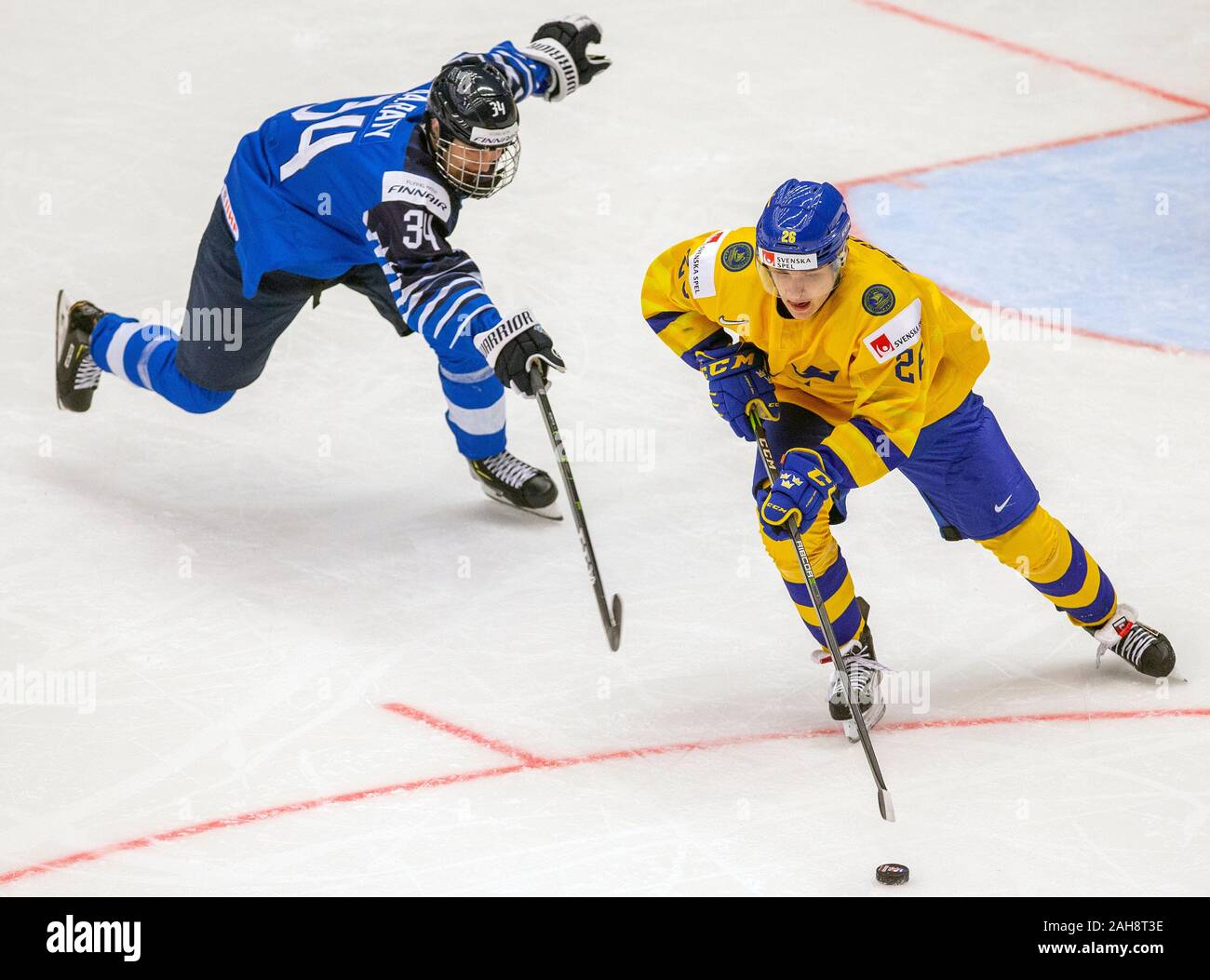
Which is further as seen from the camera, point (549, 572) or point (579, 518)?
point (549, 572)

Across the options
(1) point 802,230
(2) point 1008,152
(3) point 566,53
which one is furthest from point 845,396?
(2) point 1008,152

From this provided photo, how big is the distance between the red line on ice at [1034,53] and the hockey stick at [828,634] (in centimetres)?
463

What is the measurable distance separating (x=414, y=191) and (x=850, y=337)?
1253 millimetres

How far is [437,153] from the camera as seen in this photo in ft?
14.2

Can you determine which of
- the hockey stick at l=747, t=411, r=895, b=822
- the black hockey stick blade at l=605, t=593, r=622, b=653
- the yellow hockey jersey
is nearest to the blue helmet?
the yellow hockey jersey

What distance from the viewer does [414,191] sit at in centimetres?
426

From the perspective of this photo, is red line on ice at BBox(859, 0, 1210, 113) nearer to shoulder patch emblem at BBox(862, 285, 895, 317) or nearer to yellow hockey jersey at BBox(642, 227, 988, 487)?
yellow hockey jersey at BBox(642, 227, 988, 487)

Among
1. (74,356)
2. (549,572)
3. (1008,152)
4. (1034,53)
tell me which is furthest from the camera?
(1034,53)

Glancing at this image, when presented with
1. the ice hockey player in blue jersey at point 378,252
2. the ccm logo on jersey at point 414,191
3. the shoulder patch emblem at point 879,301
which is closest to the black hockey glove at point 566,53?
the ice hockey player in blue jersey at point 378,252

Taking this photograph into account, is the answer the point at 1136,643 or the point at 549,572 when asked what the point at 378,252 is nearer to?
the point at 549,572
